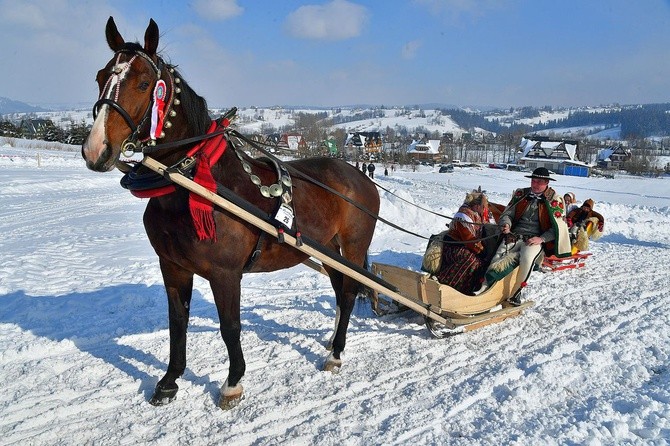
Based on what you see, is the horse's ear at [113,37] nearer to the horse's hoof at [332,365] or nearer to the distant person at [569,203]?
the horse's hoof at [332,365]

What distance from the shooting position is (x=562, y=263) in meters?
7.62

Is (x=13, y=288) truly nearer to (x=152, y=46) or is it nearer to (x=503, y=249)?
(x=152, y=46)

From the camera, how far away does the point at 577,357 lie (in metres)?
4.13

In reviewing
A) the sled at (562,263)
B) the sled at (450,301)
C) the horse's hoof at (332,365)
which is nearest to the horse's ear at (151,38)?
the horse's hoof at (332,365)

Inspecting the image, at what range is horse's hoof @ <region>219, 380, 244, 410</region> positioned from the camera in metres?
3.33

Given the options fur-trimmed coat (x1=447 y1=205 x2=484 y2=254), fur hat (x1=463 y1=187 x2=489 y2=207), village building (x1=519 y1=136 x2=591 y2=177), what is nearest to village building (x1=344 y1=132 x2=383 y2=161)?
village building (x1=519 y1=136 x2=591 y2=177)

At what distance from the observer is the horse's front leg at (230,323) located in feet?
10.6

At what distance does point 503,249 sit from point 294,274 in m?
3.15

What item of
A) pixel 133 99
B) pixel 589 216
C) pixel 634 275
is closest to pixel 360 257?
pixel 133 99

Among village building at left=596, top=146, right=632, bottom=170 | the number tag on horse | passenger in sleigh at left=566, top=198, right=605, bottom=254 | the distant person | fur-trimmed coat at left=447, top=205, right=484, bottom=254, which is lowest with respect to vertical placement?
village building at left=596, top=146, right=632, bottom=170

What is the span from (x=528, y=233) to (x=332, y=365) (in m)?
3.29

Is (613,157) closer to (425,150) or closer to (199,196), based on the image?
(425,150)

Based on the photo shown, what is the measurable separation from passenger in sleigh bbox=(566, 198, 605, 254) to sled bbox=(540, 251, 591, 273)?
4.6 inches

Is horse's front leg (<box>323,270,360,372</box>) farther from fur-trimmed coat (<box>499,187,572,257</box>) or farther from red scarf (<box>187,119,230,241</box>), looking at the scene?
fur-trimmed coat (<box>499,187,572,257</box>)
